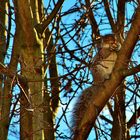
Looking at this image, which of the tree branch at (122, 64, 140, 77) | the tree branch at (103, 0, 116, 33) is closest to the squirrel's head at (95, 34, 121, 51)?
the tree branch at (103, 0, 116, 33)

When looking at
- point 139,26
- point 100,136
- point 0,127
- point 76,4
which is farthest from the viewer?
point 100,136

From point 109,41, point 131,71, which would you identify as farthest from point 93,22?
point 131,71

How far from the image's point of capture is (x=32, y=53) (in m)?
3.25

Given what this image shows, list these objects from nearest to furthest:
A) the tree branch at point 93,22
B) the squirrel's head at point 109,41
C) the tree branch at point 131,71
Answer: the tree branch at point 131,71 → the squirrel's head at point 109,41 → the tree branch at point 93,22

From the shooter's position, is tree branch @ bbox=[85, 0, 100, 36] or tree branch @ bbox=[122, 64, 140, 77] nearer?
tree branch @ bbox=[122, 64, 140, 77]

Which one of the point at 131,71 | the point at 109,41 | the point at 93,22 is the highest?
the point at 93,22

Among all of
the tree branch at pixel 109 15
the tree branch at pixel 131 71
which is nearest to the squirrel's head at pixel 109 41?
the tree branch at pixel 109 15

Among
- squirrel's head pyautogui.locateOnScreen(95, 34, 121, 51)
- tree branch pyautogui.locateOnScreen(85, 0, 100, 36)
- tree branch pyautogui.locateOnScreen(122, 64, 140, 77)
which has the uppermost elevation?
tree branch pyautogui.locateOnScreen(85, 0, 100, 36)

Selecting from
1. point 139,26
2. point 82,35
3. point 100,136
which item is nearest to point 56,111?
point 100,136

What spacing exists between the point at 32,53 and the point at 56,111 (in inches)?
52.3

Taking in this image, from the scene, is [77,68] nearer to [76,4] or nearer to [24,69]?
[24,69]

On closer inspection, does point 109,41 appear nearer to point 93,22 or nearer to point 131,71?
point 93,22

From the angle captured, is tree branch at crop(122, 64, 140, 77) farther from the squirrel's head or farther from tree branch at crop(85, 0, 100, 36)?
tree branch at crop(85, 0, 100, 36)

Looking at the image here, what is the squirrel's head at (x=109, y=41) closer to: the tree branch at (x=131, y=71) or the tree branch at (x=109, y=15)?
the tree branch at (x=109, y=15)
